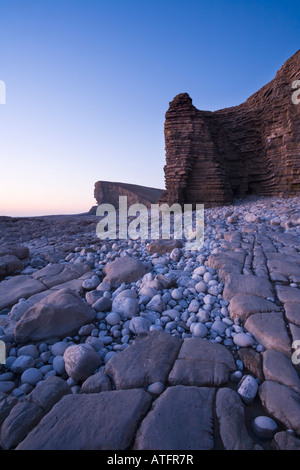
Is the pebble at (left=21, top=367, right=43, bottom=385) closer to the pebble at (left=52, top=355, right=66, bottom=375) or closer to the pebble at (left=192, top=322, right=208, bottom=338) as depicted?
the pebble at (left=52, top=355, right=66, bottom=375)

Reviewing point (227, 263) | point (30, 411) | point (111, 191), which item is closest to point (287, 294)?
point (227, 263)

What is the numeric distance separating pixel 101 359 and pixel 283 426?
3.54 ft

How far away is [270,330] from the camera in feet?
5.29

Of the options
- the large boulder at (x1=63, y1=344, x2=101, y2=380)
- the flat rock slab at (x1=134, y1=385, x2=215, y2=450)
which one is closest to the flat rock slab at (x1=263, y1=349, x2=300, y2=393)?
the flat rock slab at (x1=134, y1=385, x2=215, y2=450)

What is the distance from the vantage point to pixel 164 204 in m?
9.44

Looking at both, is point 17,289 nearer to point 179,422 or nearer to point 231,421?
point 179,422

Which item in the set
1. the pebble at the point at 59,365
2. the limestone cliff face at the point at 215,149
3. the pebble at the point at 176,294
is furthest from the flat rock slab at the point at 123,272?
the limestone cliff face at the point at 215,149

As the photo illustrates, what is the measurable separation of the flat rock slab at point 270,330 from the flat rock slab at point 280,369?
7cm

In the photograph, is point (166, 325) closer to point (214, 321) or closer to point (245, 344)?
point (214, 321)

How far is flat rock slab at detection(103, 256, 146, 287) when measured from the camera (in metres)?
2.63

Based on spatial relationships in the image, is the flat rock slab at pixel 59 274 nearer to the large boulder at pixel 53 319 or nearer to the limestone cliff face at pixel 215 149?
the large boulder at pixel 53 319

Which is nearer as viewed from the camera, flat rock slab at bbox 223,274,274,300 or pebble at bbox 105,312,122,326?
pebble at bbox 105,312,122,326

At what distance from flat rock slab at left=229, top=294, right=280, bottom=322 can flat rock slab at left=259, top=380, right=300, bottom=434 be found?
25.2 inches
